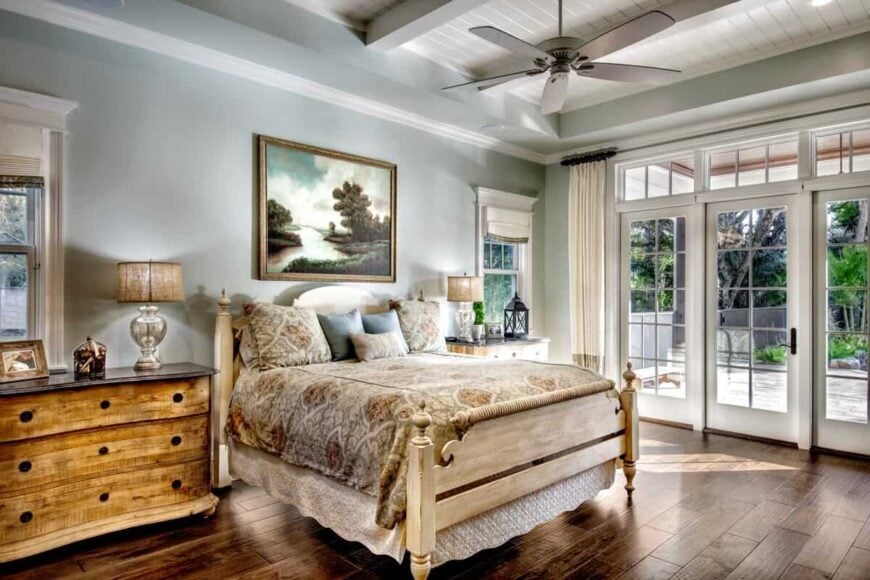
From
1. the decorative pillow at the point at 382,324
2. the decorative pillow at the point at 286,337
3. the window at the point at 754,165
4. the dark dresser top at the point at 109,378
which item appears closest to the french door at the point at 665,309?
the window at the point at 754,165

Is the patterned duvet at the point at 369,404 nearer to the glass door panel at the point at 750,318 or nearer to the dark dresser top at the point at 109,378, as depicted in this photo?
the dark dresser top at the point at 109,378

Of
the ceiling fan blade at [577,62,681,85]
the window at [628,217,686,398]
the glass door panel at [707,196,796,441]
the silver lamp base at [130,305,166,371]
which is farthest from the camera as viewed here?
the window at [628,217,686,398]

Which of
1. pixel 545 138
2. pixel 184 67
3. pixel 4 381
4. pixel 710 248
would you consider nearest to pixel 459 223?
pixel 545 138

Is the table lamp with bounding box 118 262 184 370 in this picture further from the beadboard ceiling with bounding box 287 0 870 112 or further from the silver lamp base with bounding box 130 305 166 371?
the beadboard ceiling with bounding box 287 0 870 112

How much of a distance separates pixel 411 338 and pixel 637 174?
297 cm

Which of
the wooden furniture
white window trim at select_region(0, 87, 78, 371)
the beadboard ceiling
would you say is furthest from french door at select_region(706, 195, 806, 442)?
white window trim at select_region(0, 87, 78, 371)

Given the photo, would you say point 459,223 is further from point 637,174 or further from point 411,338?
point 637,174

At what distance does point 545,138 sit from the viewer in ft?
17.8

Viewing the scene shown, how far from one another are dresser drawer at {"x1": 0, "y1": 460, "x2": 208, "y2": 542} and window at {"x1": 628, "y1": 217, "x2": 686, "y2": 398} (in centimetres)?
407

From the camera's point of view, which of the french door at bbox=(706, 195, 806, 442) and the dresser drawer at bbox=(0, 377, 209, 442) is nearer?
the dresser drawer at bbox=(0, 377, 209, 442)

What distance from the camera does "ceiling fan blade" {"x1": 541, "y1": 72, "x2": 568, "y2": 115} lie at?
336cm

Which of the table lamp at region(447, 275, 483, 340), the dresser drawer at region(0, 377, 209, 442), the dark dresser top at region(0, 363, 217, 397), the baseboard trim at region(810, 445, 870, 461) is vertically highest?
the table lamp at region(447, 275, 483, 340)

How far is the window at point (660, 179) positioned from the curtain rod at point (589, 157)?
0.85 feet

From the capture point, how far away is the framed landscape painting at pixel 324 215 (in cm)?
392
